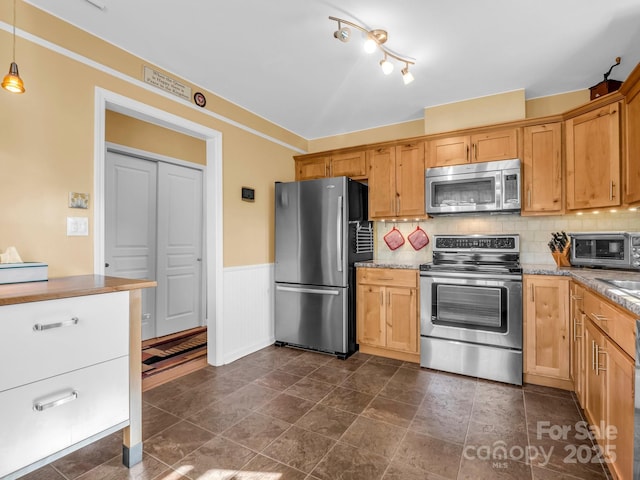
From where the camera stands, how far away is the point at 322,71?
271 cm

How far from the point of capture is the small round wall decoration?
114 inches

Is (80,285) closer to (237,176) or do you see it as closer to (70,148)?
(70,148)

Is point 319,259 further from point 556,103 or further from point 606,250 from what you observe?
point 556,103

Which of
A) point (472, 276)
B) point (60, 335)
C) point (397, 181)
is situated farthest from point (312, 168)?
point (60, 335)

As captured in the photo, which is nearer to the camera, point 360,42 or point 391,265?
point 360,42

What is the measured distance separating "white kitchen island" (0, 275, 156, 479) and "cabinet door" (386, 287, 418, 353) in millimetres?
2258

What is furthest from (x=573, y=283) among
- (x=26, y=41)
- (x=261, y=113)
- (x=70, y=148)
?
(x=26, y=41)

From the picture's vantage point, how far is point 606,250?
8.25 ft

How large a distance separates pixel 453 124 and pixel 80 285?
3346 millimetres

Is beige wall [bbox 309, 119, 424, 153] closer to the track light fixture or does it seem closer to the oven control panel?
the oven control panel

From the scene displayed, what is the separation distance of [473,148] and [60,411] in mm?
3504

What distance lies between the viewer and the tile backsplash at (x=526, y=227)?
9.30 ft

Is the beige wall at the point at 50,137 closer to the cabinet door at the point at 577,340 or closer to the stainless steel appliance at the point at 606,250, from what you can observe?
the cabinet door at the point at 577,340

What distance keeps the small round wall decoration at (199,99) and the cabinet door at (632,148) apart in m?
3.22
